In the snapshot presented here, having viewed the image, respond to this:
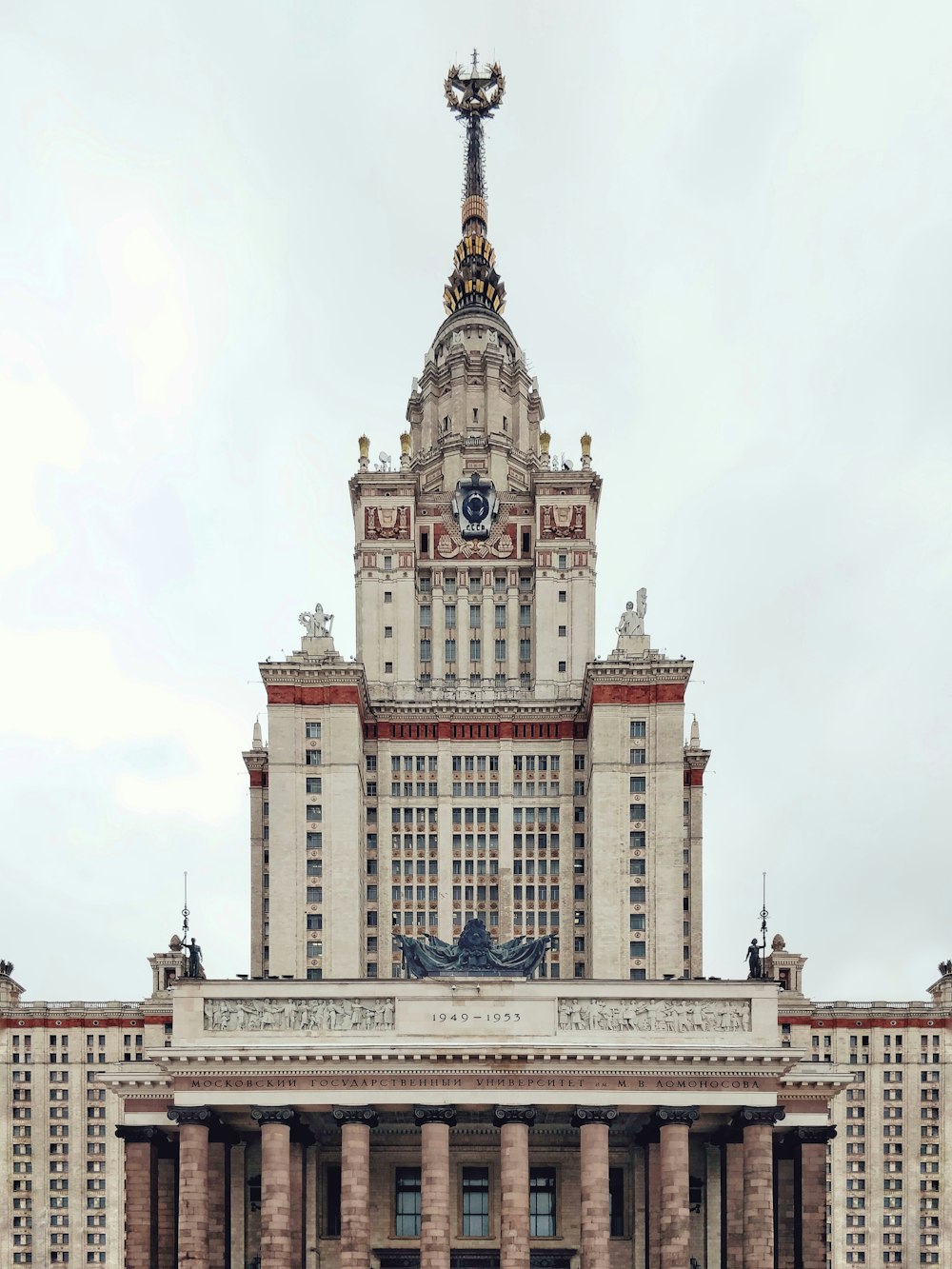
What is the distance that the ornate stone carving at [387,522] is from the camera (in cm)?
17538

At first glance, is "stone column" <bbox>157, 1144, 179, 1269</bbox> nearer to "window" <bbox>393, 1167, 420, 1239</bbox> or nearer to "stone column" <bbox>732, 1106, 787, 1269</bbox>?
"window" <bbox>393, 1167, 420, 1239</bbox>

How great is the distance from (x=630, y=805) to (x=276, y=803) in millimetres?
29912

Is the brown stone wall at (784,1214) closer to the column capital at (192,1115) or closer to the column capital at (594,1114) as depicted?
the column capital at (594,1114)

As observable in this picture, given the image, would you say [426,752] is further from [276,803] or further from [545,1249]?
[545,1249]

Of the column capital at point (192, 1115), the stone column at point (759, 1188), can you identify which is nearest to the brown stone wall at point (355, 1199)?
the column capital at point (192, 1115)

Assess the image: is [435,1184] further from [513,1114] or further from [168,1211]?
[168,1211]

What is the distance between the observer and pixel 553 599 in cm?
17350

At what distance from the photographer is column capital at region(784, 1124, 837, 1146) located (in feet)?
379

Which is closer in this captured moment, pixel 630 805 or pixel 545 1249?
pixel 545 1249

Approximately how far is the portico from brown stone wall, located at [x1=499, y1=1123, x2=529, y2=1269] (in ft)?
0.36

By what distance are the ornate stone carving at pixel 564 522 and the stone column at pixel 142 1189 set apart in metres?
75.9

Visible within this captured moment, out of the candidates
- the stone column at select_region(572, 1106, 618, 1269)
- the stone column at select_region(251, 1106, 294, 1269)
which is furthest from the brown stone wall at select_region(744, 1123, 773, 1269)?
the stone column at select_region(251, 1106, 294, 1269)

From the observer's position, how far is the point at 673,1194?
10931 centimetres

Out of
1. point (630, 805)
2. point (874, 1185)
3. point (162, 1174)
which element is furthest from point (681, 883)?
point (162, 1174)
